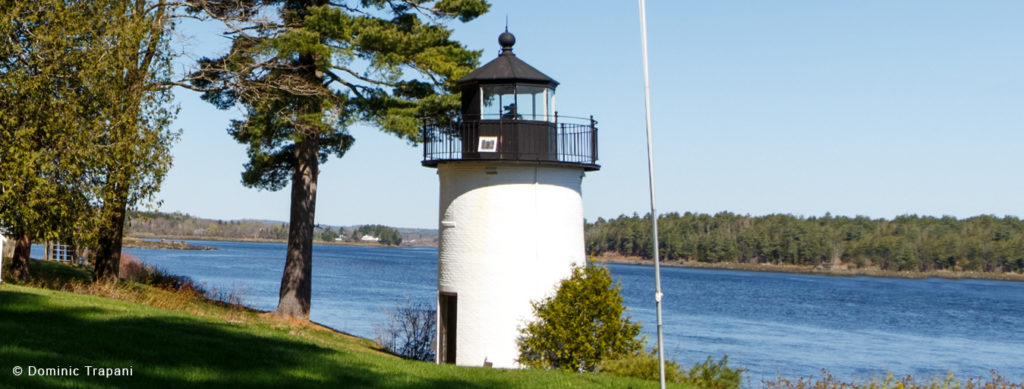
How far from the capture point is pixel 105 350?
10.7 metres

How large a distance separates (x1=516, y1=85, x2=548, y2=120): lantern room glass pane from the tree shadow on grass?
509cm

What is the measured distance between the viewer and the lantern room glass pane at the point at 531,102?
1612 centimetres

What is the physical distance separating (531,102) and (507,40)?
4.59 feet

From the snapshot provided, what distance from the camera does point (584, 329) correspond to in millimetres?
14938

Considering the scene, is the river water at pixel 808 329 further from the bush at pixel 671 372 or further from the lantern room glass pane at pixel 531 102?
the lantern room glass pane at pixel 531 102

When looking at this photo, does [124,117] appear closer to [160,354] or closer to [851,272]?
[160,354]

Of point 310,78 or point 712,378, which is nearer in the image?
point 712,378

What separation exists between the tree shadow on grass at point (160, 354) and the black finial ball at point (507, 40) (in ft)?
20.6

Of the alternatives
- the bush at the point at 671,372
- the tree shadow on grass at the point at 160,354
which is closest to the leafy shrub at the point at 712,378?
the bush at the point at 671,372

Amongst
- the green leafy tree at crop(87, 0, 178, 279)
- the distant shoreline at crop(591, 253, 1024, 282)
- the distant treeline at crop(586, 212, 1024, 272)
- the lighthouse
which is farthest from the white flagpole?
the distant treeline at crop(586, 212, 1024, 272)

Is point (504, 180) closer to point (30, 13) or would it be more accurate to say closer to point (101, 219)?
point (101, 219)

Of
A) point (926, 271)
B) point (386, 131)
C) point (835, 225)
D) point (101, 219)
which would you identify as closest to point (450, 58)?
point (386, 131)

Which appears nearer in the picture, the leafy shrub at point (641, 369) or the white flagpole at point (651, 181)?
the white flagpole at point (651, 181)

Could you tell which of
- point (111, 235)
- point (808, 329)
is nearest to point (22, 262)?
point (111, 235)
